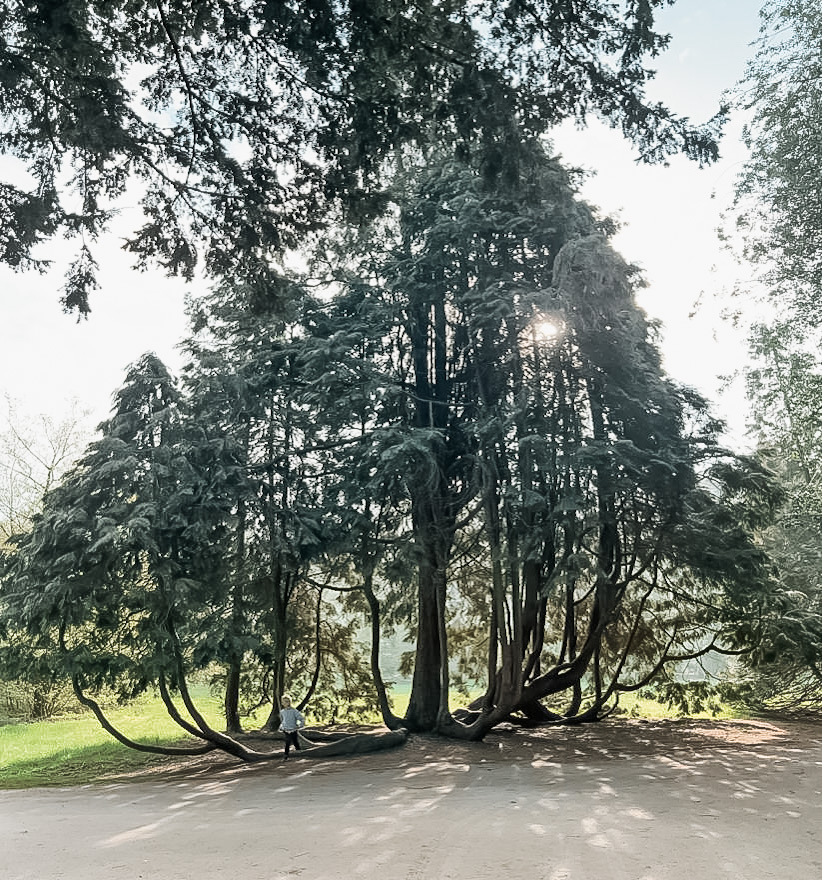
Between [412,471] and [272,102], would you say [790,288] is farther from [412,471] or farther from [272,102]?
[272,102]

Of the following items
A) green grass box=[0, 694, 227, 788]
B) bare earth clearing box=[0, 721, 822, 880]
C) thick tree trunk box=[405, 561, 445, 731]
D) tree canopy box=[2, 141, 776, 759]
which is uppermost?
tree canopy box=[2, 141, 776, 759]

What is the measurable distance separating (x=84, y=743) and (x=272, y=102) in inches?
729

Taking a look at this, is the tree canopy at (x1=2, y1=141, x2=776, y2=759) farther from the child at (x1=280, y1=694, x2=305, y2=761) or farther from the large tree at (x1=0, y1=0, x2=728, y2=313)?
the large tree at (x1=0, y1=0, x2=728, y2=313)

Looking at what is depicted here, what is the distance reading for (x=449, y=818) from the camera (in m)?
7.87

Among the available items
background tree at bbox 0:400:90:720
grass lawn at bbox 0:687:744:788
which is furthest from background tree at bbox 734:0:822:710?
background tree at bbox 0:400:90:720

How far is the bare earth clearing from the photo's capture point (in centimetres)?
591

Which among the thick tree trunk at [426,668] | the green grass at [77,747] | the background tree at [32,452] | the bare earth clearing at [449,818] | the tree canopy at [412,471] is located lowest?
the bare earth clearing at [449,818]

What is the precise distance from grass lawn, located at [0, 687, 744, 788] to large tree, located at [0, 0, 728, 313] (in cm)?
1175

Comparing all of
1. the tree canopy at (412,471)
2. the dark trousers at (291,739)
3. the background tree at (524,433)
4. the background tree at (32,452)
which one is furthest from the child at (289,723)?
the background tree at (32,452)

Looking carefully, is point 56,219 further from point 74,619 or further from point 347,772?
point 347,772

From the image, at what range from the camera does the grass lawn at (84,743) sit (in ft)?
52.2

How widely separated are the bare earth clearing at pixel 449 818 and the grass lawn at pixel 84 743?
83.4 inches

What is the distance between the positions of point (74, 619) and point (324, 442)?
215 inches

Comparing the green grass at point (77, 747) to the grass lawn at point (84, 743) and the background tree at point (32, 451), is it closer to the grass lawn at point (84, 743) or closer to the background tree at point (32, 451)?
the grass lawn at point (84, 743)
